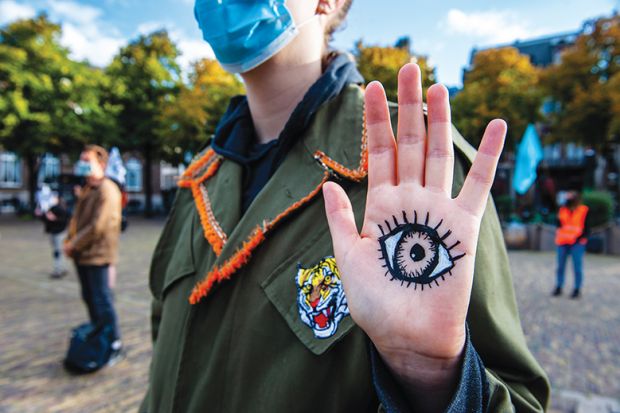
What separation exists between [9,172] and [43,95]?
12.9 m

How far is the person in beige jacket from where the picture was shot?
435 cm

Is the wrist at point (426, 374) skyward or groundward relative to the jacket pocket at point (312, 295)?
groundward

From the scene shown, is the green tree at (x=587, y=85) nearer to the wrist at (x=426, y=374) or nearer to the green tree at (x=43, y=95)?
the wrist at (x=426, y=374)

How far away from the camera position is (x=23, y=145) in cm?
2280

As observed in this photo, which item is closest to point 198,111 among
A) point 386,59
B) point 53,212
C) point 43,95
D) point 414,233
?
point 386,59

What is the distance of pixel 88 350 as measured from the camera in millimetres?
4059

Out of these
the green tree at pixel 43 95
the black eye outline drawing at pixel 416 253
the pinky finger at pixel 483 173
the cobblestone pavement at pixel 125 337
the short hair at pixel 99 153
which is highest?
the green tree at pixel 43 95

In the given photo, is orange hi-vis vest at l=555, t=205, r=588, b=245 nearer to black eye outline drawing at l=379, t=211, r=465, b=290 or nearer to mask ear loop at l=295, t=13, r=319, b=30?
mask ear loop at l=295, t=13, r=319, b=30

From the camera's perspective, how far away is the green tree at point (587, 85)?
2055 centimetres

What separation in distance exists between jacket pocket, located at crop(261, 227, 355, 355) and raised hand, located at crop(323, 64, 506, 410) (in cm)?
15

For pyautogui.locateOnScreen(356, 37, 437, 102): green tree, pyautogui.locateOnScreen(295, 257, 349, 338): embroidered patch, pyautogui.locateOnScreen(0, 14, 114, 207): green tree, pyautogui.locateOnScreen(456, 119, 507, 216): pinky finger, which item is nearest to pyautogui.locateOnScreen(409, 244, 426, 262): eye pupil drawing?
pyautogui.locateOnScreen(456, 119, 507, 216): pinky finger

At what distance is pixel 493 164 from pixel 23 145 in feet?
88.2

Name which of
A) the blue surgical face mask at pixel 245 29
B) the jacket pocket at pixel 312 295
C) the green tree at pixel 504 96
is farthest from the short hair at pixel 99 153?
the green tree at pixel 504 96

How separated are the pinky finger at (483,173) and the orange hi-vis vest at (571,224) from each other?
7.82 m
